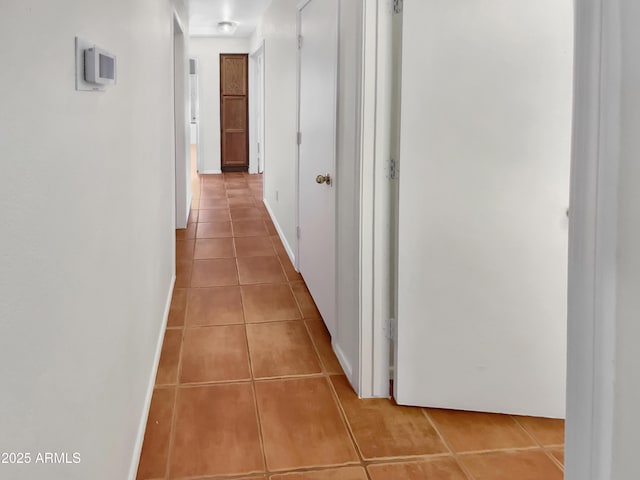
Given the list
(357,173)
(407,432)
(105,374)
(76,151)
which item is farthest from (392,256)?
(76,151)

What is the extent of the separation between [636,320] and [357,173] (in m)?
1.69

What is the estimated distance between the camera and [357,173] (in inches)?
97.1

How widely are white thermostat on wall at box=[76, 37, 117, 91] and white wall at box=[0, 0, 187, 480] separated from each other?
29mm

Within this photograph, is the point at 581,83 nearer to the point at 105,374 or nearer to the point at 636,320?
the point at 636,320

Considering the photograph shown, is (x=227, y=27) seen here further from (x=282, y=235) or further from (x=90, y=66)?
(x=90, y=66)

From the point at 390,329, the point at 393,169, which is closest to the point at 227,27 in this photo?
the point at 393,169

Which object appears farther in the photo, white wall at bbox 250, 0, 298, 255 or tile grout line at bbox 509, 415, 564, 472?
white wall at bbox 250, 0, 298, 255

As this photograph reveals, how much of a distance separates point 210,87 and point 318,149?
282 inches

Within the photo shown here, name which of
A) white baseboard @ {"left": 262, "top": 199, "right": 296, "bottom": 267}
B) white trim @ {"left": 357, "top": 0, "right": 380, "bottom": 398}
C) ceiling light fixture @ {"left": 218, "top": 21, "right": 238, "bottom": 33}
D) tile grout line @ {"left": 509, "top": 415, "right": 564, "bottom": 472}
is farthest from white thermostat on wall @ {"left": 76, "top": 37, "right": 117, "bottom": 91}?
ceiling light fixture @ {"left": 218, "top": 21, "right": 238, "bottom": 33}

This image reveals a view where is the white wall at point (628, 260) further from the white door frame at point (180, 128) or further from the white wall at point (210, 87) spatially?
the white wall at point (210, 87)

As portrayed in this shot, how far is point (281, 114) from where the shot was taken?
5281mm

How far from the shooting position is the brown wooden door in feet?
32.6

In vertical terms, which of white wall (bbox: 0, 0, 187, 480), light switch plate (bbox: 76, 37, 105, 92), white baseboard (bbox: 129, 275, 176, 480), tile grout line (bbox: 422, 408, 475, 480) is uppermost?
light switch plate (bbox: 76, 37, 105, 92)

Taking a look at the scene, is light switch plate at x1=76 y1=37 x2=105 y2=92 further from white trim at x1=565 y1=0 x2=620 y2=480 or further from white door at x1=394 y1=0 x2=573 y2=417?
white door at x1=394 y1=0 x2=573 y2=417
